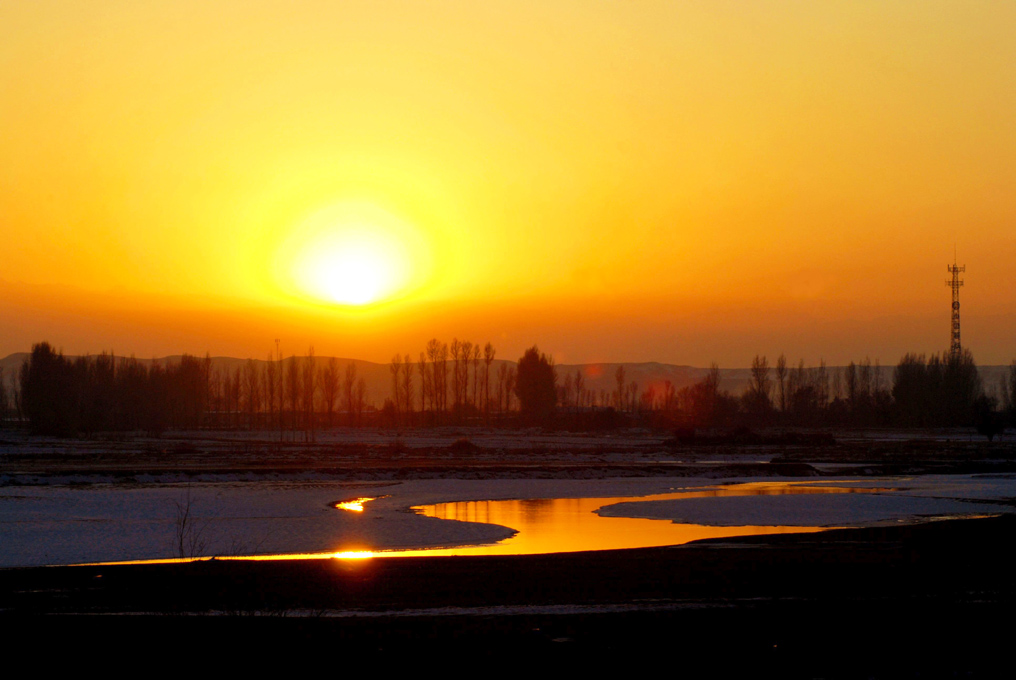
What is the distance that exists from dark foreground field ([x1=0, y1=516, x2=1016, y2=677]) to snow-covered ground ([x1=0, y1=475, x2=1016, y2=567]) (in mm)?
3405

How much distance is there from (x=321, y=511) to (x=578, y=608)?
52.3ft

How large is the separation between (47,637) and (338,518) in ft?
48.0

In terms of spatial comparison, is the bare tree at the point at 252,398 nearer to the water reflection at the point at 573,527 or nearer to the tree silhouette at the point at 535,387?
the tree silhouette at the point at 535,387

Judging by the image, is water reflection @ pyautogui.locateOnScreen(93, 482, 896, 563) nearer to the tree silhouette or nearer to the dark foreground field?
the dark foreground field

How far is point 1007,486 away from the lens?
38094mm

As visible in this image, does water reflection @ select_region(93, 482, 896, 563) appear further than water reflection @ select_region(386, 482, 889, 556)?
No

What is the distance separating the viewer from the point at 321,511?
27.1m

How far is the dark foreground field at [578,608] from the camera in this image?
10.4 metres

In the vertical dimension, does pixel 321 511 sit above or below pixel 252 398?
below

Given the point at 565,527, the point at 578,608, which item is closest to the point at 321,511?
the point at 565,527

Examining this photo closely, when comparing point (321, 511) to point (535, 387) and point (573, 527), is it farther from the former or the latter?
point (535, 387)

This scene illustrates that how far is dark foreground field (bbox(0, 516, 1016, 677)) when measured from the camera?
10414 mm

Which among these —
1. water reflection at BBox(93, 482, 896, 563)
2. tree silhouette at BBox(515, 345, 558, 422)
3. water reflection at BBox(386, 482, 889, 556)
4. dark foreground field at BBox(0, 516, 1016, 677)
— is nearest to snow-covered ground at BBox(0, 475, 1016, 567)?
water reflection at BBox(93, 482, 896, 563)

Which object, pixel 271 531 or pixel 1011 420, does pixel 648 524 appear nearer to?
pixel 271 531
